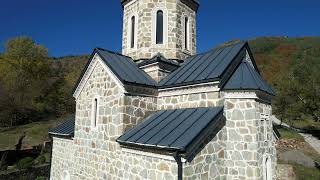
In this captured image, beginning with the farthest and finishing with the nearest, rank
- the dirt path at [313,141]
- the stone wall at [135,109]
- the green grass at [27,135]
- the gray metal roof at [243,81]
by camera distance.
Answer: the dirt path at [313,141] → the green grass at [27,135] → the stone wall at [135,109] → the gray metal roof at [243,81]

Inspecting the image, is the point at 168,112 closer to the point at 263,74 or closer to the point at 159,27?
the point at 159,27

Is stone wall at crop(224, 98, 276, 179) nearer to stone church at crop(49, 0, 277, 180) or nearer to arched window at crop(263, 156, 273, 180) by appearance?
stone church at crop(49, 0, 277, 180)

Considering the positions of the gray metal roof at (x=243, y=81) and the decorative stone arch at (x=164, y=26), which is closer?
the gray metal roof at (x=243, y=81)

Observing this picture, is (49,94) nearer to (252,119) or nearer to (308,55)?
(252,119)

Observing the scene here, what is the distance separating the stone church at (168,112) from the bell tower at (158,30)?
0.04 m

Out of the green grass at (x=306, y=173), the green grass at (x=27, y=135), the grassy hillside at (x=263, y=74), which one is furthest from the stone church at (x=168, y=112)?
the grassy hillside at (x=263, y=74)

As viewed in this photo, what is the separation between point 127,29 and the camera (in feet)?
40.4

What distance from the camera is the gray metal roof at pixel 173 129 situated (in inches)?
262

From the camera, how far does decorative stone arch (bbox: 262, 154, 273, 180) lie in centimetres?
812

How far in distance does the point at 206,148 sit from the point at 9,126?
28833mm

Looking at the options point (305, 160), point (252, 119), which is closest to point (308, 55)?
point (305, 160)

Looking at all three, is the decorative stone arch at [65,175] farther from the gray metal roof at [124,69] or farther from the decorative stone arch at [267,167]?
the decorative stone arch at [267,167]

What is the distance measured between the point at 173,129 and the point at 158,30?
18.2 feet

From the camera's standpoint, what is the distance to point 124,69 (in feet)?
31.8
